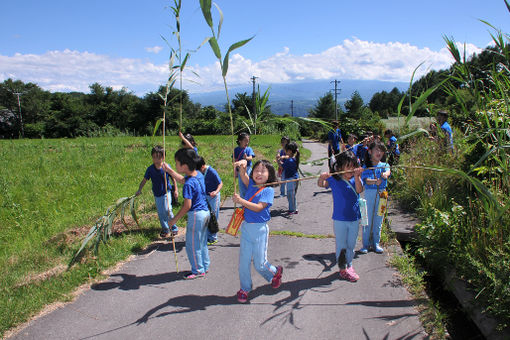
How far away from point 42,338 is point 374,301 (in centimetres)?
367

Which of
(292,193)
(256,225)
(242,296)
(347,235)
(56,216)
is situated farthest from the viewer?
(292,193)

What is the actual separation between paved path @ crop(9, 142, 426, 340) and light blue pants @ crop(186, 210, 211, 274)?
249 mm

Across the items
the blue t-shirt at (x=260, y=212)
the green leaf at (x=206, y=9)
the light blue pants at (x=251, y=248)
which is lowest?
the light blue pants at (x=251, y=248)

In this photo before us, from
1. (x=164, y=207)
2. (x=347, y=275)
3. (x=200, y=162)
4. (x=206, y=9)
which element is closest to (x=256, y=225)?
(x=347, y=275)

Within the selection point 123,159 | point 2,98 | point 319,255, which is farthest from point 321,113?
point 2,98

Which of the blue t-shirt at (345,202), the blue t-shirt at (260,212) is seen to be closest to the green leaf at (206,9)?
the blue t-shirt at (260,212)

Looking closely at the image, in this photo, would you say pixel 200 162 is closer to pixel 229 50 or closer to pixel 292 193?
pixel 229 50

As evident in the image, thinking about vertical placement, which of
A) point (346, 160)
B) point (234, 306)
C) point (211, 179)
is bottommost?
point (234, 306)

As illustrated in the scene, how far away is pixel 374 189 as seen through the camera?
4793 millimetres

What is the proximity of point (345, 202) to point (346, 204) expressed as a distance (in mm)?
29

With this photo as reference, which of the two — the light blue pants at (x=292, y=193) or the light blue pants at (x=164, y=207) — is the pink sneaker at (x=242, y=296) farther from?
the light blue pants at (x=292, y=193)

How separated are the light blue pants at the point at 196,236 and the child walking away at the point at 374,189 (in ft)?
8.21

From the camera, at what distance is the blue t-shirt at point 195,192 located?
3.99 meters

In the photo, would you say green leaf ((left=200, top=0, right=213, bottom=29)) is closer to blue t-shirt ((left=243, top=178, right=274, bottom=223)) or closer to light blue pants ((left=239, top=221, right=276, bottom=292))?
blue t-shirt ((left=243, top=178, right=274, bottom=223))
